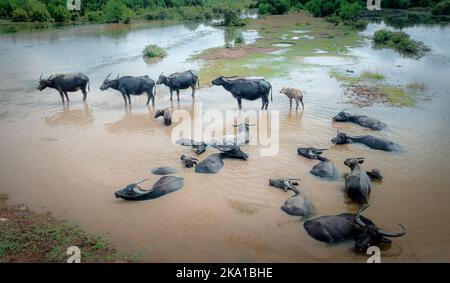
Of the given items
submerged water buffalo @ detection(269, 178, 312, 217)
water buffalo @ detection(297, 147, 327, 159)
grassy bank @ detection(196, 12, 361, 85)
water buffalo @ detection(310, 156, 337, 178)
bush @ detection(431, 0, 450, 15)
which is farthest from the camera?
bush @ detection(431, 0, 450, 15)

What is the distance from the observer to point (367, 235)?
550 centimetres

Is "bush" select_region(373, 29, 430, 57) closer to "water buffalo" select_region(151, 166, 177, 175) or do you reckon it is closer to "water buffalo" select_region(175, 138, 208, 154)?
"water buffalo" select_region(175, 138, 208, 154)

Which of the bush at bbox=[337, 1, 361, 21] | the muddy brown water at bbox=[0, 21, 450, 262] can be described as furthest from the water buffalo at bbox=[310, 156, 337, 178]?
the bush at bbox=[337, 1, 361, 21]

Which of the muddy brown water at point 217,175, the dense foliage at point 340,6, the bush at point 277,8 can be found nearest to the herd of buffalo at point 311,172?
the muddy brown water at point 217,175

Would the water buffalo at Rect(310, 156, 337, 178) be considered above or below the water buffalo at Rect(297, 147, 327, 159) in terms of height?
below

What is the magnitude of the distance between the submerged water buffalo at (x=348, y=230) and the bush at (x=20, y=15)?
48.9 metres

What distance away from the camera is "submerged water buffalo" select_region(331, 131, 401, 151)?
351 inches

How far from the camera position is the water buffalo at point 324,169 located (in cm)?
768

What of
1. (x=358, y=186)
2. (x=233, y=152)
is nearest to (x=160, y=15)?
(x=233, y=152)

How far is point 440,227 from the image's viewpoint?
612 cm

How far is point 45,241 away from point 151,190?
196 cm

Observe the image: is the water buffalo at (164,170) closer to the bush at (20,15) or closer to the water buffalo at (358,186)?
the water buffalo at (358,186)

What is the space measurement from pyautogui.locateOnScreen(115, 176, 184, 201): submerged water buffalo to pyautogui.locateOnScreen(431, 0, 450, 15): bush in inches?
1804

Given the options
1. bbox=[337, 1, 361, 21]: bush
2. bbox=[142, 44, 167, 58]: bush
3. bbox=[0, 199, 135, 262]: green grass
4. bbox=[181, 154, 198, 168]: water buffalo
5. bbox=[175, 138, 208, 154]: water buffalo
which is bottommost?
bbox=[0, 199, 135, 262]: green grass
